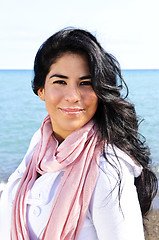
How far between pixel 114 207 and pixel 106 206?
4 cm

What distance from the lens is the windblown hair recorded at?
1972 mm

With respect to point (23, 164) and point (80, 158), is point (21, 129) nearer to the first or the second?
point (23, 164)

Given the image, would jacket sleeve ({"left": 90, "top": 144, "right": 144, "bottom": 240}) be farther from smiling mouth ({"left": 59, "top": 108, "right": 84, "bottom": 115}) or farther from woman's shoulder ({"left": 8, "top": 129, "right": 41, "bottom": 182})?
woman's shoulder ({"left": 8, "top": 129, "right": 41, "bottom": 182})

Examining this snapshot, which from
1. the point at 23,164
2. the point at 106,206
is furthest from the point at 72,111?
the point at 23,164

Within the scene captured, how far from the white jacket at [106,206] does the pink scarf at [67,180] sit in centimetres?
4

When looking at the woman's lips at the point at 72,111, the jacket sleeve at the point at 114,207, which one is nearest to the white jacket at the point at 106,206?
the jacket sleeve at the point at 114,207

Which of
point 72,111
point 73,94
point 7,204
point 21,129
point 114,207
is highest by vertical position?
point 73,94

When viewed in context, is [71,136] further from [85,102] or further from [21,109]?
[21,109]

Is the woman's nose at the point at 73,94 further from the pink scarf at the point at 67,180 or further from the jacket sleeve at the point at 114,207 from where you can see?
the jacket sleeve at the point at 114,207

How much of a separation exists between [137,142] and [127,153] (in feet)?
0.88

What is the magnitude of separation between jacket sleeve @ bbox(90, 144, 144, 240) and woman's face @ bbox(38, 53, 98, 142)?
0.32m

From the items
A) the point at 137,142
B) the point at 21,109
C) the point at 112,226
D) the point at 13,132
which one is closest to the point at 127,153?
the point at 137,142

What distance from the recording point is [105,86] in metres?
2.02

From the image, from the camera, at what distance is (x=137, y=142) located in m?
2.34
